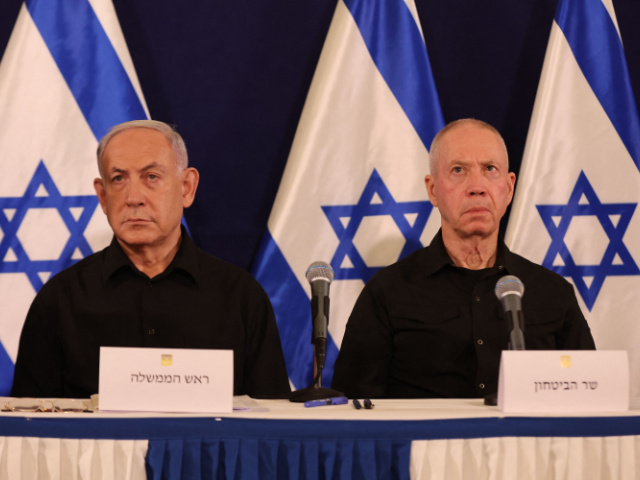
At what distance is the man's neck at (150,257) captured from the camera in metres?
2.91

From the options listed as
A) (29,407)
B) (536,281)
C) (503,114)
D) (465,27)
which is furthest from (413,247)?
(29,407)

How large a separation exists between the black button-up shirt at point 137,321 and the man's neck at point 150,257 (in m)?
0.05

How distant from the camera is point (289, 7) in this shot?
375cm

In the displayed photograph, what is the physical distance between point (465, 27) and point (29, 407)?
2.68 meters

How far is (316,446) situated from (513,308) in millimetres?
625

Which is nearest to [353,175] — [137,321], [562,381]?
[137,321]

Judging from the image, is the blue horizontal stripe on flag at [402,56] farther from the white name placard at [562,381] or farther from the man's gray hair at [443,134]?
the white name placard at [562,381]

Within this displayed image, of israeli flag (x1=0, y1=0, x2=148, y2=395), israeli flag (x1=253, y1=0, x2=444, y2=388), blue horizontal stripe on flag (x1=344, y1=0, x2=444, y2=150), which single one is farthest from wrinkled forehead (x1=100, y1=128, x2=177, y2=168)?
blue horizontal stripe on flag (x1=344, y1=0, x2=444, y2=150)

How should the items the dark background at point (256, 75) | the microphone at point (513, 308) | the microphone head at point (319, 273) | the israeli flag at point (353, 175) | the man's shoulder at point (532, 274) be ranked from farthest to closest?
1. the dark background at point (256, 75)
2. the israeli flag at point (353, 175)
3. the man's shoulder at point (532, 274)
4. the microphone head at point (319, 273)
5. the microphone at point (513, 308)

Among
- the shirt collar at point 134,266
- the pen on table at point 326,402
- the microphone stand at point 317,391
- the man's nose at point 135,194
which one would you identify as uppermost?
the man's nose at point 135,194

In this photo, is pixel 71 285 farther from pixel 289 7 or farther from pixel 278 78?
pixel 289 7

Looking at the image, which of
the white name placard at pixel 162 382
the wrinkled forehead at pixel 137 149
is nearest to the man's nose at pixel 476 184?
the wrinkled forehead at pixel 137 149

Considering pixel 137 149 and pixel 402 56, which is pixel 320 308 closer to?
pixel 137 149

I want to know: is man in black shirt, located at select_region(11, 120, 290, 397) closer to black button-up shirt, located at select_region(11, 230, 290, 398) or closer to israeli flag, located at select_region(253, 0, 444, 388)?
black button-up shirt, located at select_region(11, 230, 290, 398)
